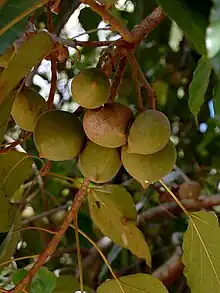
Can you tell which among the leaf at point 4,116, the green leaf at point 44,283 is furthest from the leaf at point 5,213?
the leaf at point 4,116

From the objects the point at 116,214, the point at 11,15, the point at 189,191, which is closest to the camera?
the point at 11,15

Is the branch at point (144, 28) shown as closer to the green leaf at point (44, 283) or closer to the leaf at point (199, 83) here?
the leaf at point (199, 83)

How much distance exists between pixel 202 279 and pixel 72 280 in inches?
15.9

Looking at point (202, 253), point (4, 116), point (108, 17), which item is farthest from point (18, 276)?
point (108, 17)

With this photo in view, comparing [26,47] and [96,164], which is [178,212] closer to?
[96,164]

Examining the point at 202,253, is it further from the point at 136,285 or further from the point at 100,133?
the point at 100,133

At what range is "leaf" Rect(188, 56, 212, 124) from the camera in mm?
921

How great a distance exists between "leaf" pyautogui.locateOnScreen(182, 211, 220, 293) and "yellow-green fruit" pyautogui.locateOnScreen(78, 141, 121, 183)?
0.25 metres

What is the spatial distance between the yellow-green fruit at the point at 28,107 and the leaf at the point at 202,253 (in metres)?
0.34

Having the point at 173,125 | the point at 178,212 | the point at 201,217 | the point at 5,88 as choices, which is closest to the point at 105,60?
the point at 5,88

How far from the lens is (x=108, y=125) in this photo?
2.94 feet

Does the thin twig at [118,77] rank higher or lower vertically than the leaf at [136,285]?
higher

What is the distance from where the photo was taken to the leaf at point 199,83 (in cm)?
92

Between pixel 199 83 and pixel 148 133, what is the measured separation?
5.5 inches
